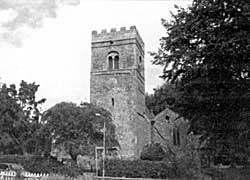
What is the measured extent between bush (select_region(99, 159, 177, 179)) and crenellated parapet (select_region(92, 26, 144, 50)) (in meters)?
13.9

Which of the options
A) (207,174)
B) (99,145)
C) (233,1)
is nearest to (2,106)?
(99,145)

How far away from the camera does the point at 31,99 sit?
133ft

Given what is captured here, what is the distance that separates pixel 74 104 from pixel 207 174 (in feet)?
35.1

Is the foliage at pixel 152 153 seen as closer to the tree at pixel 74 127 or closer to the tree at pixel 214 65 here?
the tree at pixel 74 127

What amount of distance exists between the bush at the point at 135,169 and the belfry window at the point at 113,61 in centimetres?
1151

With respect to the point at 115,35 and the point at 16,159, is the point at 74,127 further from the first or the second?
the point at 115,35

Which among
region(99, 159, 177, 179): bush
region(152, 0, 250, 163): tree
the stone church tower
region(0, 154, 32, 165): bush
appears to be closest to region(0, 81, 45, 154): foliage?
region(0, 154, 32, 165): bush

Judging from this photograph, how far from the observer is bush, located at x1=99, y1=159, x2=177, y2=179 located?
22031mm

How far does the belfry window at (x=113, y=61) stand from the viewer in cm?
3216

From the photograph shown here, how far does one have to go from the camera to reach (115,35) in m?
Result: 32.7

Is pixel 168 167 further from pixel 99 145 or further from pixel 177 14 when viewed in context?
pixel 177 14

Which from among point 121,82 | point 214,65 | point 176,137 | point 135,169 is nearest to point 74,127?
point 135,169

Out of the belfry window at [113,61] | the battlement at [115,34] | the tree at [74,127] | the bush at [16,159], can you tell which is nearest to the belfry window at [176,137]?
the belfry window at [113,61]

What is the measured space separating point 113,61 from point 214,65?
20394 millimetres
